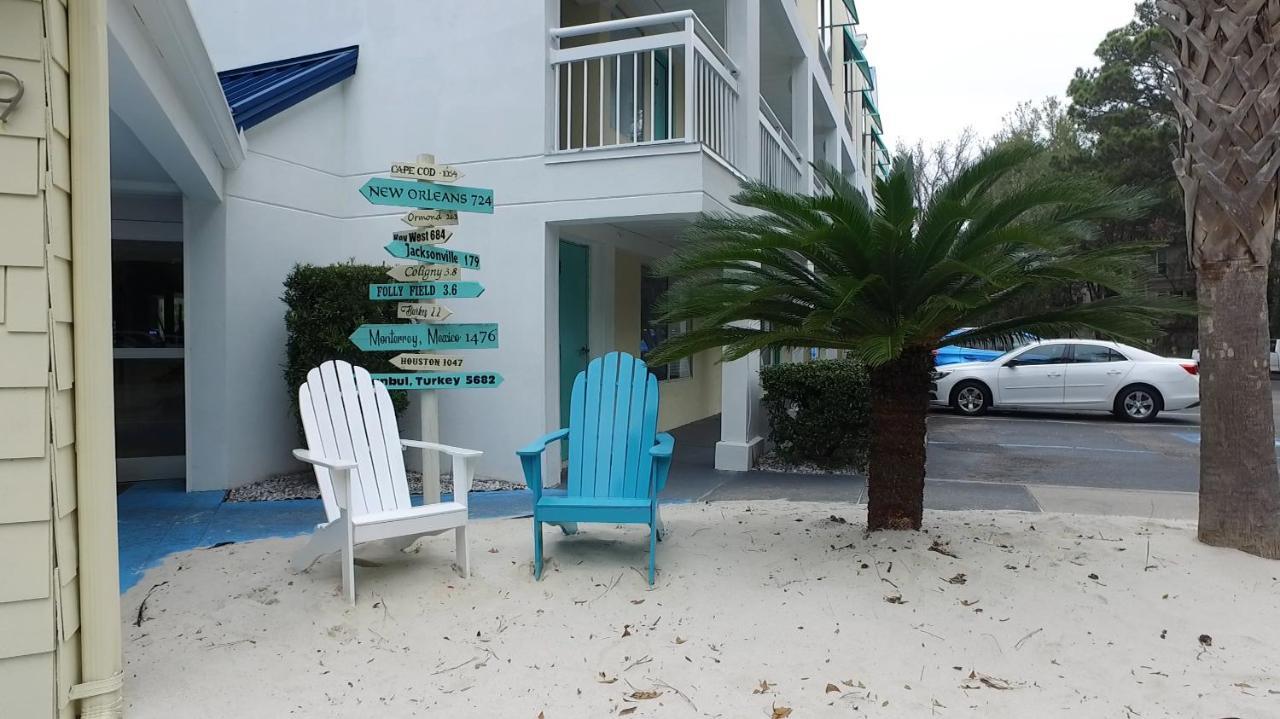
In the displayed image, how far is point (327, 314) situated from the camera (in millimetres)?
6672

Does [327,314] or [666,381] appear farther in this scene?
[666,381]

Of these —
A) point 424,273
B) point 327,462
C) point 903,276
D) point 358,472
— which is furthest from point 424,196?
point 903,276

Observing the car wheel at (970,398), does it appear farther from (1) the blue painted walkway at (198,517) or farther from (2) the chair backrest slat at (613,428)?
(2) the chair backrest slat at (613,428)

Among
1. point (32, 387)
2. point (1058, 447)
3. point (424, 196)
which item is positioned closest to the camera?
point (32, 387)

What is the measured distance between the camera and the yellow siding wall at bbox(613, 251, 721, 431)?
10141 millimetres

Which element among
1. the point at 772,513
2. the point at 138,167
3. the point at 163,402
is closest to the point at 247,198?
the point at 138,167

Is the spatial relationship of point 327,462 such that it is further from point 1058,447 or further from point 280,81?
point 1058,447

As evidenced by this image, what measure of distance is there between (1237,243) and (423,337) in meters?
4.55

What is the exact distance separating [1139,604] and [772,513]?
2416mm

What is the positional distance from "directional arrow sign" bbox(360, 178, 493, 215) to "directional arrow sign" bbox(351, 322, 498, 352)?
0.73m

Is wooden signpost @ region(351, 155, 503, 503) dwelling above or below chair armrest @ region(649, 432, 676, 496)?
above

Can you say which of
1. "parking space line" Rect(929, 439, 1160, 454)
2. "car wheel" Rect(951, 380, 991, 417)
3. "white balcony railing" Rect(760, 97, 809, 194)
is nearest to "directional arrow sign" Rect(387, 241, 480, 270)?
"white balcony railing" Rect(760, 97, 809, 194)

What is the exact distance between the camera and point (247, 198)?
693 cm

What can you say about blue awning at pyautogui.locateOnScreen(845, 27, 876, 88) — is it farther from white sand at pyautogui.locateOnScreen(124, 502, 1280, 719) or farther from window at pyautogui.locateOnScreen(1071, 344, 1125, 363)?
white sand at pyautogui.locateOnScreen(124, 502, 1280, 719)
